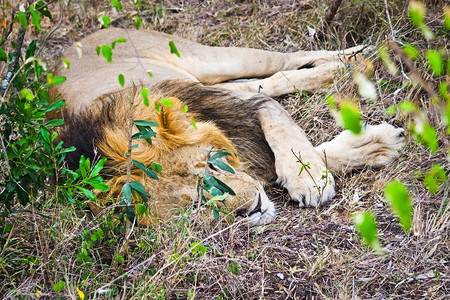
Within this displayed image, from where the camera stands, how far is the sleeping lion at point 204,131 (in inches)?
120

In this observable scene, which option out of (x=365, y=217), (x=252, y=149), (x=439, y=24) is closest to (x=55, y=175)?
(x=252, y=149)

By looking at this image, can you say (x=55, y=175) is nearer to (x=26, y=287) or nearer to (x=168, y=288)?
(x=26, y=287)

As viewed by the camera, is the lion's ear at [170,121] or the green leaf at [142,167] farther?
the lion's ear at [170,121]

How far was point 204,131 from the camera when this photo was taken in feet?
10.9

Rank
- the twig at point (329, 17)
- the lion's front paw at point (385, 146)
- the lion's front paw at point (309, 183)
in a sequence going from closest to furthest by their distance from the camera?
the lion's front paw at point (309, 183), the lion's front paw at point (385, 146), the twig at point (329, 17)

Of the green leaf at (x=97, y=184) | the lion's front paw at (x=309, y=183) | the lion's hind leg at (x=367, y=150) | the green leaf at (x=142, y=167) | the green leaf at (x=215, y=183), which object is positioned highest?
the green leaf at (x=142, y=167)

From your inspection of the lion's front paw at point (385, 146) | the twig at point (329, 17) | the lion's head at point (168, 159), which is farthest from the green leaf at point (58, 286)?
the twig at point (329, 17)

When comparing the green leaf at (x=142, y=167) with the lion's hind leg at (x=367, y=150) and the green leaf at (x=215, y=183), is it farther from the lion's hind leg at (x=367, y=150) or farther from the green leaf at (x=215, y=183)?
the lion's hind leg at (x=367, y=150)

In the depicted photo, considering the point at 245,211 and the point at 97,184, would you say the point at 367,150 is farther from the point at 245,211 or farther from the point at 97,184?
the point at 97,184

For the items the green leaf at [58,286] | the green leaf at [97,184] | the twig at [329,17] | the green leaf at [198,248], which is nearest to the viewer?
the green leaf at [58,286]

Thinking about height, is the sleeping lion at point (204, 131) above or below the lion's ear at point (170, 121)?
below

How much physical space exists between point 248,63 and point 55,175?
8.39 feet

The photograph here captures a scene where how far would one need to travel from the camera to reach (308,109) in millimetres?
4289

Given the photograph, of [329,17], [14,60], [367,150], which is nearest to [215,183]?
[14,60]
